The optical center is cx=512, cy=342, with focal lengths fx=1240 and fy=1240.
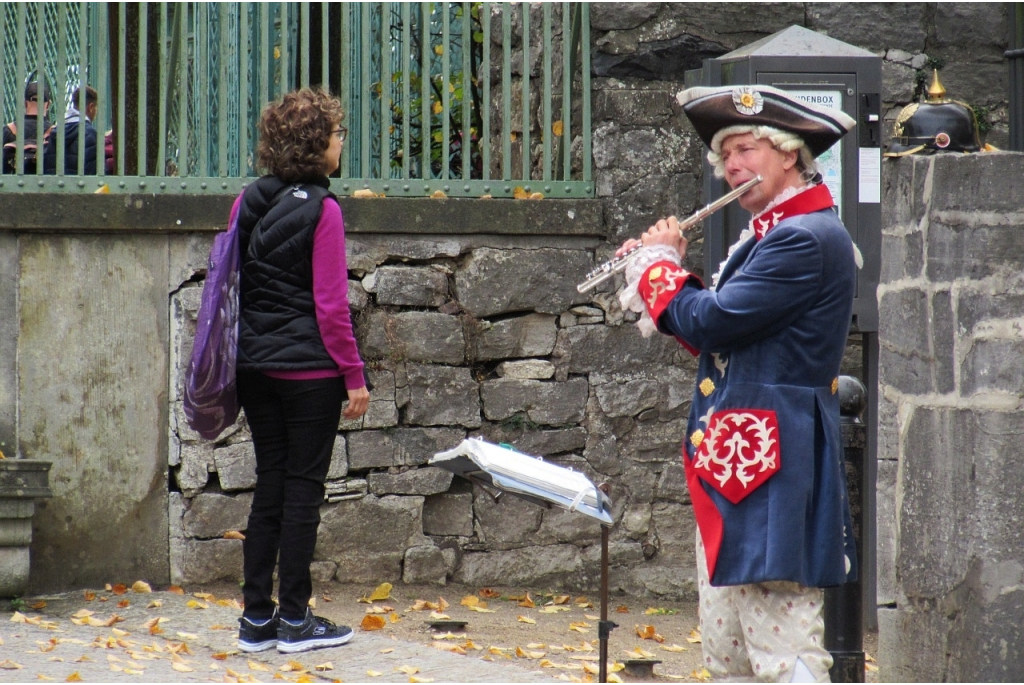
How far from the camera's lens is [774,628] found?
105 inches

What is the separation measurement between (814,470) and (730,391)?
0.81 feet

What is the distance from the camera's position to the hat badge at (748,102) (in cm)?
271

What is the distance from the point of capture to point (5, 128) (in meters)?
5.06

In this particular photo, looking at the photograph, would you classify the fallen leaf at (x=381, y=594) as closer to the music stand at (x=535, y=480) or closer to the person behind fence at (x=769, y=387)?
the music stand at (x=535, y=480)

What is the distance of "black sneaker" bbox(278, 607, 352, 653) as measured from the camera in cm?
398

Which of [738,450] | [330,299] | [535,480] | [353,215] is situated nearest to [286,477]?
[330,299]

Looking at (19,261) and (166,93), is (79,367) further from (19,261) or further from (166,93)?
(166,93)

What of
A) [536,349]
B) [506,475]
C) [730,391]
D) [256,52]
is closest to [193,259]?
[256,52]

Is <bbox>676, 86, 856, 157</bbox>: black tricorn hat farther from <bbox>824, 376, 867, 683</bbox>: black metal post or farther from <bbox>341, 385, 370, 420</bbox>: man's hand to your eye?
<bbox>341, 385, 370, 420</bbox>: man's hand

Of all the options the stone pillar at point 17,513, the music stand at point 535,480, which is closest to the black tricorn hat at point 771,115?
the music stand at point 535,480

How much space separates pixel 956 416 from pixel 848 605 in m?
0.64

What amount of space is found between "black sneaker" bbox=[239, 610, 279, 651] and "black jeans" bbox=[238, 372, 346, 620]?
0.09ft

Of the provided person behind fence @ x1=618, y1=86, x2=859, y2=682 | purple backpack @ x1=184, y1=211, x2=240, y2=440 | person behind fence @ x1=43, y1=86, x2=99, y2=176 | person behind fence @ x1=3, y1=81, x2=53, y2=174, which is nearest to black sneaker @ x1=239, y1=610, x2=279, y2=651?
purple backpack @ x1=184, y1=211, x2=240, y2=440

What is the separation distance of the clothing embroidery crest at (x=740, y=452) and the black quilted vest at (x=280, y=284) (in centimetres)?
162
